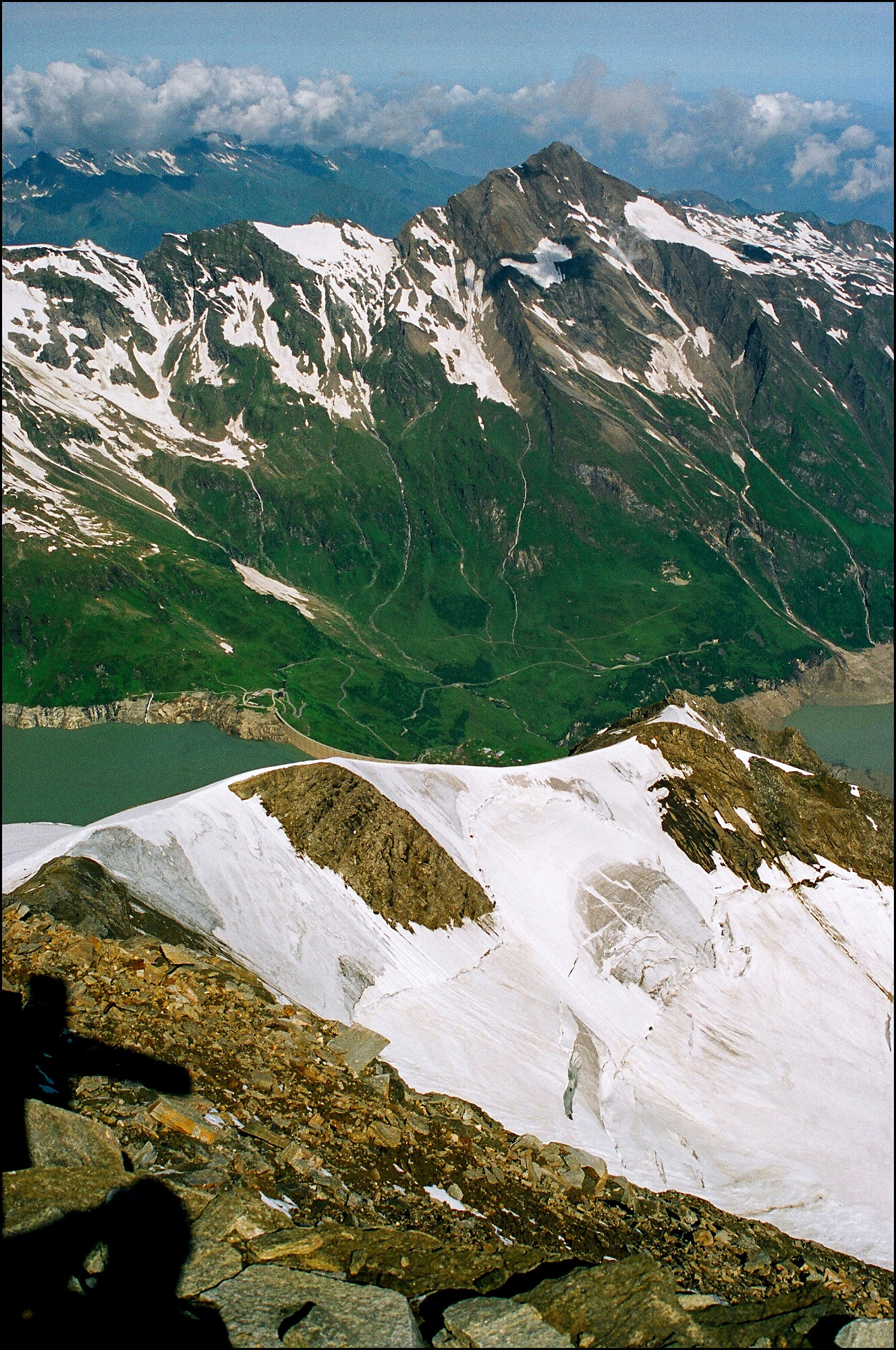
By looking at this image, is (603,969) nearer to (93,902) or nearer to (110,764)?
(93,902)

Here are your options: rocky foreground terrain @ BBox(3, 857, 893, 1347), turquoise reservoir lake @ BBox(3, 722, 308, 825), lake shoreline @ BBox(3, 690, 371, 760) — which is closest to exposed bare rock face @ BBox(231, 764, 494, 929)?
rocky foreground terrain @ BBox(3, 857, 893, 1347)

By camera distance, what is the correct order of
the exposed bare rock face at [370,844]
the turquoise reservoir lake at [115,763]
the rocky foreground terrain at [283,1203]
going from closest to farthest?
the rocky foreground terrain at [283,1203]
the exposed bare rock face at [370,844]
the turquoise reservoir lake at [115,763]

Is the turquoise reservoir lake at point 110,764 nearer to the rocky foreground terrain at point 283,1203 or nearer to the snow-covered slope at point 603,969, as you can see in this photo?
the snow-covered slope at point 603,969

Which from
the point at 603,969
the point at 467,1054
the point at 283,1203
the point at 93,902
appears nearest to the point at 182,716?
the point at 603,969

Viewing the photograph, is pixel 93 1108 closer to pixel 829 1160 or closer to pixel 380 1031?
pixel 380 1031

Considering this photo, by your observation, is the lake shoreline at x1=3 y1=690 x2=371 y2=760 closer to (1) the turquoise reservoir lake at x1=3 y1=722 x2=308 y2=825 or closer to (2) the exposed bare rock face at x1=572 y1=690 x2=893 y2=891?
(1) the turquoise reservoir lake at x1=3 y1=722 x2=308 y2=825

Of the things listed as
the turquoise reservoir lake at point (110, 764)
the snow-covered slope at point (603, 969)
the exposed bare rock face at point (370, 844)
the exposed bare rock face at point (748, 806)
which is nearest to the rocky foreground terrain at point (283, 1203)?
the snow-covered slope at point (603, 969)

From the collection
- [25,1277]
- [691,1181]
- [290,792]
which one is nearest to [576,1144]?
[691,1181]
